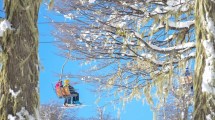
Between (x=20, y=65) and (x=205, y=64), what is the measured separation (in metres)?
1.34

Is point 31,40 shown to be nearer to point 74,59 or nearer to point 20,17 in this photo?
point 20,17

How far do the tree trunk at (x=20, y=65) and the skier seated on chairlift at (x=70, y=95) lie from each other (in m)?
5.21

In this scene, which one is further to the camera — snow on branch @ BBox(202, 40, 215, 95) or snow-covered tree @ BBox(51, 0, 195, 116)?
snow-covered tree @ BBox(51, 0, 195, 116)

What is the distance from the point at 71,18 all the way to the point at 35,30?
107 inches

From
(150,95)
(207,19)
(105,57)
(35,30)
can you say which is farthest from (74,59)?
(207,19)

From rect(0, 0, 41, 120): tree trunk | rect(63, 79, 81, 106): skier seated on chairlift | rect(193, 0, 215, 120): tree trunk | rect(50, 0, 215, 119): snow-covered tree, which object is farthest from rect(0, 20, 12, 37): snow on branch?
rect(63, 79, 81, 106): skier seated on chairlift

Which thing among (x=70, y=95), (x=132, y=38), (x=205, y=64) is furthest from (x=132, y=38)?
(x=70, y=95)

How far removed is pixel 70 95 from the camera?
8391 millimetres

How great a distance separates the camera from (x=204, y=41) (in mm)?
2680

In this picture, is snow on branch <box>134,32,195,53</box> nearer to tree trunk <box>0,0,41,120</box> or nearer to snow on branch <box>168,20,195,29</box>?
snow on branch <box>168,20,195,29</box>

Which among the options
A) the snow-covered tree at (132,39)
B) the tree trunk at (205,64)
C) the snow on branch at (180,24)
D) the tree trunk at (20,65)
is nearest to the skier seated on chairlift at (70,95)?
the snow-covered tree at (132,39)

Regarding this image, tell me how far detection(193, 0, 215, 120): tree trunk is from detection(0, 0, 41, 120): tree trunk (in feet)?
3.91

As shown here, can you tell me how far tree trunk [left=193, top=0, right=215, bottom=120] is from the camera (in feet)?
8.56

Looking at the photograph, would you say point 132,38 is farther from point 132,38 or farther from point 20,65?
point 20,65
